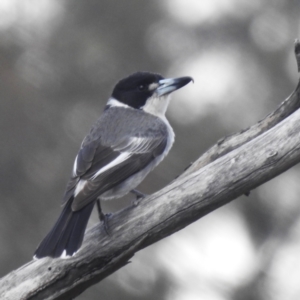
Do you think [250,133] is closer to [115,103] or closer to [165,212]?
[165,212]

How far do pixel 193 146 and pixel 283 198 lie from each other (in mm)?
765

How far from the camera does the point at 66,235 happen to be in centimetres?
420

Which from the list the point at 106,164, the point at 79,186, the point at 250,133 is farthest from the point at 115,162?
the point at 250,133

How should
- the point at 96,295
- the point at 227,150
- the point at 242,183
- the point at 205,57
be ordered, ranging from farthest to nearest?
the point at 205,57, the point at 96,295, the point at 227,150, the point at 242,183

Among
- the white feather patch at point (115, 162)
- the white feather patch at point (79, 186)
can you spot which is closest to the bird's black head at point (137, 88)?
the white feather patch at point (115, 162)

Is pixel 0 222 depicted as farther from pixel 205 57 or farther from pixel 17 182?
pixel 205 57

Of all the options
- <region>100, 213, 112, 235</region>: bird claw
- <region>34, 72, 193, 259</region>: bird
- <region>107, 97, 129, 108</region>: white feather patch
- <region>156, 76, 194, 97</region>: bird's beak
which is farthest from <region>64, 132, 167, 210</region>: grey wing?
<region>107, 97, 129, 108</region>: white feather patch

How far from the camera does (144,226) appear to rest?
4.18 m

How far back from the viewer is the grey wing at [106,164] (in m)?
4.30

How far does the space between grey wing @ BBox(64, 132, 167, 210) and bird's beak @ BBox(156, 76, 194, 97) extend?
397 mm

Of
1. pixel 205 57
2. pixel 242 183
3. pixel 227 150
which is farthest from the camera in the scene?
pixel 205 57

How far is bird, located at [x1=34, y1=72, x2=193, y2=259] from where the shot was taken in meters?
4.24

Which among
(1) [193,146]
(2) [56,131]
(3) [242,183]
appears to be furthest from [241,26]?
(3) [242,183]

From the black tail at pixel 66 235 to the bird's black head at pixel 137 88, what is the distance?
45.0 inches
